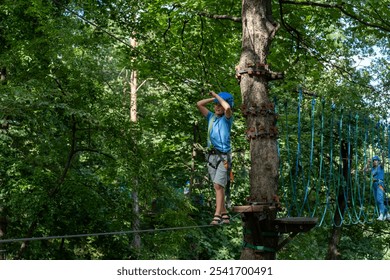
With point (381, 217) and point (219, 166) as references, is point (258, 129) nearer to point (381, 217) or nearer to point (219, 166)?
point (219, 166)

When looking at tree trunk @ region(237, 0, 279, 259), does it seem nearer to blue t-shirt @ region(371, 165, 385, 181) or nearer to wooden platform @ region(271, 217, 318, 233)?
wooden platform @ region(271, 217, 318, 233)

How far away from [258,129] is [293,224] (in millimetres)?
1025

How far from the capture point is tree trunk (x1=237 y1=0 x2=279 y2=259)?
597cm

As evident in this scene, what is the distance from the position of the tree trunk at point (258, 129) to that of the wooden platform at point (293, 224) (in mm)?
97

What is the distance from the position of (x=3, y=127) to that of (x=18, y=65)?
122 centimetres

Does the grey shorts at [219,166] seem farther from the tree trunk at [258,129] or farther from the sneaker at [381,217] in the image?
the sneaker at [381,217]

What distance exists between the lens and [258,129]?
609 cm

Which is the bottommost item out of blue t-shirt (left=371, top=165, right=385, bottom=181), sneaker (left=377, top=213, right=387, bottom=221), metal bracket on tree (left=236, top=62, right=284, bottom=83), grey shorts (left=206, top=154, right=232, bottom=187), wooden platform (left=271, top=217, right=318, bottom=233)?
wooden platform (left=271, top=217, right=318, bottom=233)

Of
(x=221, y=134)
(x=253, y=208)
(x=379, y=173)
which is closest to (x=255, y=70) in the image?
(x=221, y=134)

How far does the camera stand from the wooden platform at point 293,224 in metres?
5.80

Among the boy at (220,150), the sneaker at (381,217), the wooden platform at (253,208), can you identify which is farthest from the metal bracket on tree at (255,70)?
the sneaker at (381,217)

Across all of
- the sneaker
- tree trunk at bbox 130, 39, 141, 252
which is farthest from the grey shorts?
the sneaker

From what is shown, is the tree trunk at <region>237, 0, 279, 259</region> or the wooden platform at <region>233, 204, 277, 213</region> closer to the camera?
the wooden platform at <region>233, 204, 277, 213</region>

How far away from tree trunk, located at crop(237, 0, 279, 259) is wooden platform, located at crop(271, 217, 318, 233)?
0.32 ft
